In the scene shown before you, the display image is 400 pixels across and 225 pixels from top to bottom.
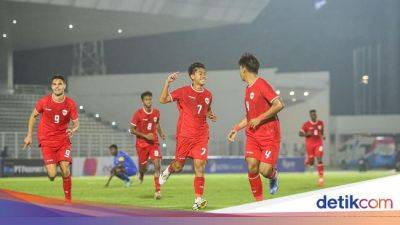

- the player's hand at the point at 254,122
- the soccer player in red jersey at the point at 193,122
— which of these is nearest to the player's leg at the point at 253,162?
the player's hand at the point at 254,122

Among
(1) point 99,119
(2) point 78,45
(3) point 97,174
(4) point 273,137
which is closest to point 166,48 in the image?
(2) point 78,45

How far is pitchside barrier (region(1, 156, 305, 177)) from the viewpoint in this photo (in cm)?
3844

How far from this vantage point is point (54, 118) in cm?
1520

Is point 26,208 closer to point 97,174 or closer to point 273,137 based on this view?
point 273,137

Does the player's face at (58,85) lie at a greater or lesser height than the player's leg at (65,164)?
greater

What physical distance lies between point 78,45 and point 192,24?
9306mm

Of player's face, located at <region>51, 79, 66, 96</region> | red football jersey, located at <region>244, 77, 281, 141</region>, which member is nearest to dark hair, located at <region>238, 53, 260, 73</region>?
red football jersey, located at <region>244, 77, 281, 141</region>

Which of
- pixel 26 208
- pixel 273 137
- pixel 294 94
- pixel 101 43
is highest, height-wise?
pixel 101 43

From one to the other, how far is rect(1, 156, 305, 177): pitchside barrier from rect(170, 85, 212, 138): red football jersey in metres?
24.7

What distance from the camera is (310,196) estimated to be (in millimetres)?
9148

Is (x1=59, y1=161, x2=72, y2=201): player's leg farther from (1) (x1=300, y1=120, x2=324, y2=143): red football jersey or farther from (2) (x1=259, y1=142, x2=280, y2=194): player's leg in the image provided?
(1) (x1=300, y1=120, x2=324, y2=143): red football jersey

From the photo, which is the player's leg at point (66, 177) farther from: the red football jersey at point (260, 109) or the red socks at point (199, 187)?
the red football jersey at point (260, 109)

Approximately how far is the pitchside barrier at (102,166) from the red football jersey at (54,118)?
77.1ft

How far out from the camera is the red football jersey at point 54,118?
15.1 m
